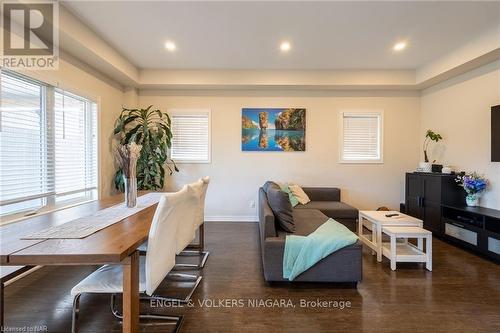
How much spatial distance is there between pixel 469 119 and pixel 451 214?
1.50m

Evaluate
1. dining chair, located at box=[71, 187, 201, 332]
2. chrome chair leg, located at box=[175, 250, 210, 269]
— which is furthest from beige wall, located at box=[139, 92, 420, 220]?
dining chair, located at box=[71, 187, 201, 332]

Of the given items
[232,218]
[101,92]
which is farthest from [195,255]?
[101,92]

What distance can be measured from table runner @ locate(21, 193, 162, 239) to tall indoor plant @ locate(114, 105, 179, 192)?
1.83 metres

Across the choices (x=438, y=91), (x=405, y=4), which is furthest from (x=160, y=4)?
(x=438, y=91)

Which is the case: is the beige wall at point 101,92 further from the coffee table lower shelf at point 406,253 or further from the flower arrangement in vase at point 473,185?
the flower arrangement in vase at point 473,185

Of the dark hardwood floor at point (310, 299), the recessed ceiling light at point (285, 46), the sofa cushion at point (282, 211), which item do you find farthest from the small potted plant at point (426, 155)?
the sofa cushion at point (282, 211)

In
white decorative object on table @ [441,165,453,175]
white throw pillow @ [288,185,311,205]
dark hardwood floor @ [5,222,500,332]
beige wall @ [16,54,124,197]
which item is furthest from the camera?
white throw pillow @ [288,185,311,205]

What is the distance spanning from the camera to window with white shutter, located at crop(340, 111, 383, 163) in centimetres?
474

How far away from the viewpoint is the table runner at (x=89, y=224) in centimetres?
150

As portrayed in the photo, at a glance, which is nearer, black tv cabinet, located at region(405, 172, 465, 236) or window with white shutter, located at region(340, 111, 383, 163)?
black tv cabinet, located at region(405, 172, 465, 236)

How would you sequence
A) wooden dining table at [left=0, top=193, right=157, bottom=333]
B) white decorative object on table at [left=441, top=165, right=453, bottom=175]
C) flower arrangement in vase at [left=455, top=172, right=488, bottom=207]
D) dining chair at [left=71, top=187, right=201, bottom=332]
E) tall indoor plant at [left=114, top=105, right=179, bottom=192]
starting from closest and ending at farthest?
wooden dining table at [left=0, top=193, right=157, bottom=333], dining chair at [left=71, top=187, right=201, bottom=332], flower arrangement in vase at [left=455, top=172, right=488, bottom=207], white decorative object on table at [left=441, top=165, right=453, bottom=175], tall indoor plant at [left=114, top=105, right=179, bottom=192]

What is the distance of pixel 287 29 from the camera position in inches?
117

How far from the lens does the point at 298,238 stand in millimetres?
2305

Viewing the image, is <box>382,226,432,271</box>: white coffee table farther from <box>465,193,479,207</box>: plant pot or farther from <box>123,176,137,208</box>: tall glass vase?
<box>123,176,137,208</box>: tall glass vase
